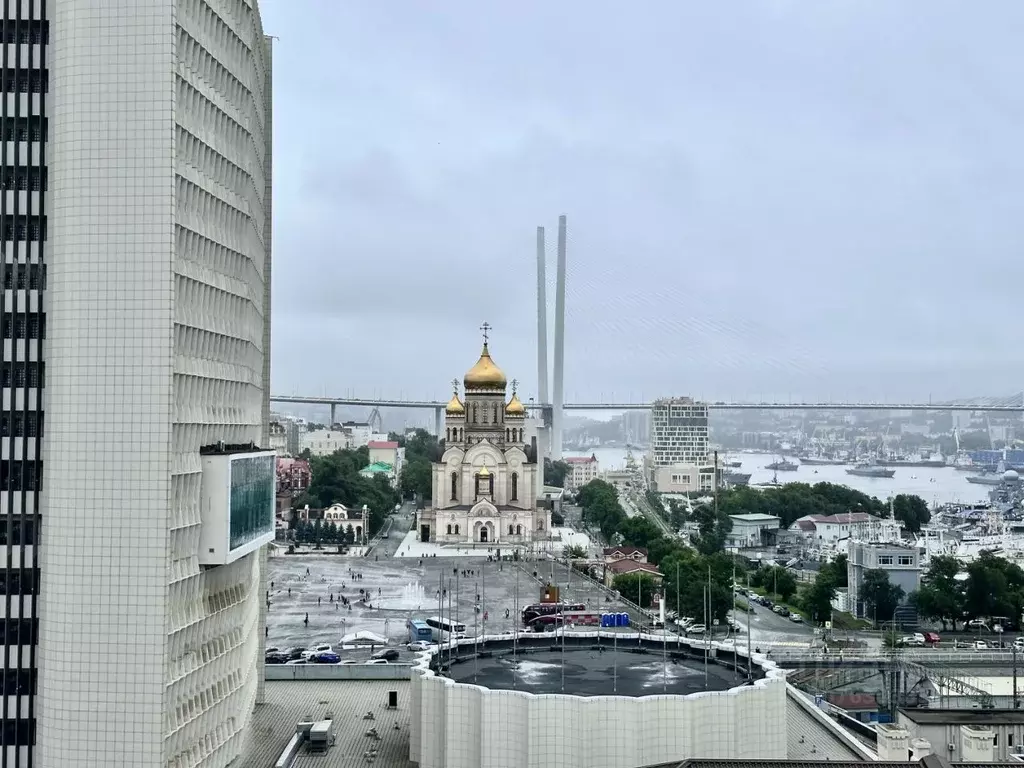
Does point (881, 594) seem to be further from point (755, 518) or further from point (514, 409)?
point (514, 409)

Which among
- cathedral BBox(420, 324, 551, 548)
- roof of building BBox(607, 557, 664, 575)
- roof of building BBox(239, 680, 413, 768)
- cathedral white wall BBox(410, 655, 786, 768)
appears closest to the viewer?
cathedral white wall BBox(410, 655, 786, 768)

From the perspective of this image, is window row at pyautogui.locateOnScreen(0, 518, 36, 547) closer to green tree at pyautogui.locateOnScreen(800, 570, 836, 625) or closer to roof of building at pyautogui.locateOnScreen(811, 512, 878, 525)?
green tree at pyautogui.locateOnScreen(800, 570, 836, 625)

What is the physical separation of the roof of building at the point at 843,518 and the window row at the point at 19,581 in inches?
2646

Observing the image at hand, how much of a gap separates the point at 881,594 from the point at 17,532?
3917 cm

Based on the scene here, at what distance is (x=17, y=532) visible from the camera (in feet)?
70.6

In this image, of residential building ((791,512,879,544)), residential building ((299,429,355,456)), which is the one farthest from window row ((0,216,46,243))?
residential building ((299,429,355,456))

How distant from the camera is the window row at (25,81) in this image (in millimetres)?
21578

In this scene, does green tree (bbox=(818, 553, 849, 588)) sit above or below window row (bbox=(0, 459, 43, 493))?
below

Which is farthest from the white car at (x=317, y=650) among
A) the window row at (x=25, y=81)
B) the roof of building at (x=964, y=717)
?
the window row at (x=25, y=81)

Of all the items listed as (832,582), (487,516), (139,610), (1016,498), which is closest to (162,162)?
(139,610)

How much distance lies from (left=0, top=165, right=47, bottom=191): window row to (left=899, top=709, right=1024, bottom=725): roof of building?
2075 cm

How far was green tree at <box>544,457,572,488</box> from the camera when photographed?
439ft

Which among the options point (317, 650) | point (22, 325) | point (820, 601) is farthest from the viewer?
point (820, 601)

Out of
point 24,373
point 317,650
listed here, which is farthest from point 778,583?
point 24,373
